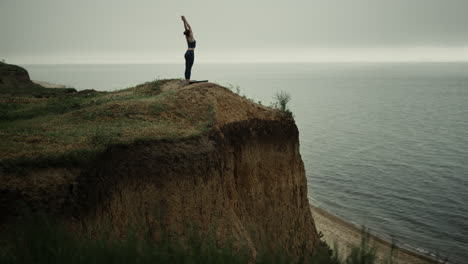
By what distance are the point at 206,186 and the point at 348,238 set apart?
1703cm

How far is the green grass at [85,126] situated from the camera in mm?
12516

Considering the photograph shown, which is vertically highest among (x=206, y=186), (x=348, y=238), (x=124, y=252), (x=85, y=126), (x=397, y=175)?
(x=85, y=126)

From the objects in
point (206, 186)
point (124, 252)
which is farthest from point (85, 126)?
point (124, 252)

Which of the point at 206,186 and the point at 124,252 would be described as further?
the point at 206,186

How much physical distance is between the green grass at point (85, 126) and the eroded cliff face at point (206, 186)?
1.37 feet

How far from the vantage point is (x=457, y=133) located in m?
61.9

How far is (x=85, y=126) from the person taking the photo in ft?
51.4

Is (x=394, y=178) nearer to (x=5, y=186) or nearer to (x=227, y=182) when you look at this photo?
(x=227, y=182)

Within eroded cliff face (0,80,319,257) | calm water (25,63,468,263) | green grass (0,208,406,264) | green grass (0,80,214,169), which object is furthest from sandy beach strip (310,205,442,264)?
green grass (0,208,406,264)

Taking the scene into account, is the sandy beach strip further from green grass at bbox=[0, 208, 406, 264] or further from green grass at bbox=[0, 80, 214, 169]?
green grass at bbox=[0, 208, 406, 264]

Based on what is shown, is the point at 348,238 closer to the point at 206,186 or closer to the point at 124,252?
the point at 206,186

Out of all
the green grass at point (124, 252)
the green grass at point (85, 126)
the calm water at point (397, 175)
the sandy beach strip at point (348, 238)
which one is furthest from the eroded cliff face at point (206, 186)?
the sandy beach strip at point (348, 238)

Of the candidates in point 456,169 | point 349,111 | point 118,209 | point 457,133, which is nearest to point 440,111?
point 349,111

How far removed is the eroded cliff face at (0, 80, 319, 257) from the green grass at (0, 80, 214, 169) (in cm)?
42
